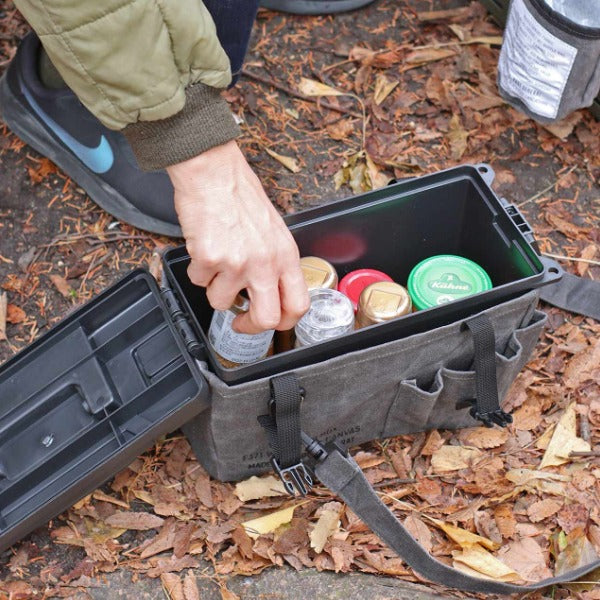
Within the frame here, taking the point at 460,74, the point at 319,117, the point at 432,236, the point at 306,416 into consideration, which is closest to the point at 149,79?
the point at 306,416

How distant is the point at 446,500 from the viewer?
210 cm

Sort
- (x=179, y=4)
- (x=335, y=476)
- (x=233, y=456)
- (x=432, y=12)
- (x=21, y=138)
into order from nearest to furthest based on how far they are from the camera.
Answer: (x=179, y=4) → (x=335, y=476) → (x=233, y=456) → (x=21, y=138) → (x=432, y=12)

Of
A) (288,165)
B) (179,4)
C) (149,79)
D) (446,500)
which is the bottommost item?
(446,500)

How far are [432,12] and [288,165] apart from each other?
3.15 feet

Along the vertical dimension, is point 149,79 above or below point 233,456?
above

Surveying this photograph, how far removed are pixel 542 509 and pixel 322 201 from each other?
117cm

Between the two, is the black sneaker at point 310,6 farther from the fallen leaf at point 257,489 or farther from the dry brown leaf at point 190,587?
the dry brown leaf at point 190,587

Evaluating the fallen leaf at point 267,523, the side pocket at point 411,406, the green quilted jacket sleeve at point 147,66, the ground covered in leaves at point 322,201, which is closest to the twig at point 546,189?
the ground covered in leaves at point 322,201

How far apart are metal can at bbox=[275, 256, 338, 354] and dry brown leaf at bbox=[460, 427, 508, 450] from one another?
22.0 inches

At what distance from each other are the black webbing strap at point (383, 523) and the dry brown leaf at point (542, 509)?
0.23 meters

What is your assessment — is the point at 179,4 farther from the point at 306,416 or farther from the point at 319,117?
the point at 319,117

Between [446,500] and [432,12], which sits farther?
[432,12]

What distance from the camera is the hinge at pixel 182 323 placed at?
1.82 meters

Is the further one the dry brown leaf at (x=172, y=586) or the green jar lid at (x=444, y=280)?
the green jar lid at (x=444, y=280)
